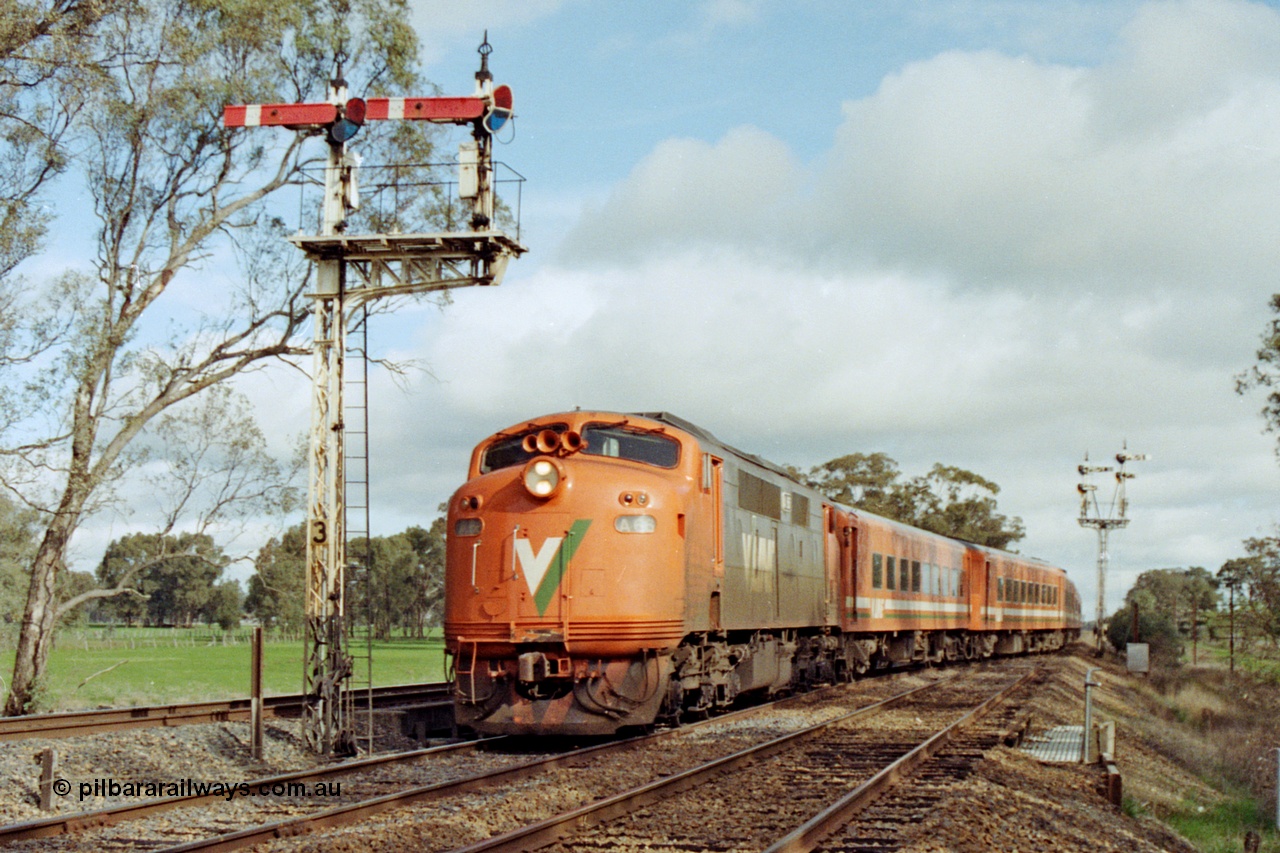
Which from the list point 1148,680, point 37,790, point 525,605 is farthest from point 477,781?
point 1148,680

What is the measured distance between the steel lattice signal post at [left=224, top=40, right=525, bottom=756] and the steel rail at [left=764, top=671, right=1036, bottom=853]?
6.70 meters

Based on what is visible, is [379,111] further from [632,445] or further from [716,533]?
[716,533]

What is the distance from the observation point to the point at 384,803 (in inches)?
424

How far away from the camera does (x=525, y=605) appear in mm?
14625

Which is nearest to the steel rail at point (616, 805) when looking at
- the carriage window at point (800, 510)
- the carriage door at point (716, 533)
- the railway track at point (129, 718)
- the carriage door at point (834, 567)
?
the carriage door at point (716, 533)

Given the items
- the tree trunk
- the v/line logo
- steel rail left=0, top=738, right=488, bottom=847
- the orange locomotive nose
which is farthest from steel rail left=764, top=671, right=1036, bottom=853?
the tree trunk

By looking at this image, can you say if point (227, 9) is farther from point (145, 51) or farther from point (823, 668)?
point (823, 668)

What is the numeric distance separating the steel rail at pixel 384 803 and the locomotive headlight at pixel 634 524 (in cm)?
262

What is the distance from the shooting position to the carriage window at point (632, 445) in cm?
1574

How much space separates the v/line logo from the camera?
14586mm

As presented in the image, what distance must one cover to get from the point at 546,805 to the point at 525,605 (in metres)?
3.97

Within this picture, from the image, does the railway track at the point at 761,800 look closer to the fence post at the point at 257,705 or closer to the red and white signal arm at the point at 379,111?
the fence post at the point at 257,705

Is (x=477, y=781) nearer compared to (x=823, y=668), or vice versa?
(x=477, y=781)

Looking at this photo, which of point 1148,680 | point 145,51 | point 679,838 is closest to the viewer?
point 679,838
